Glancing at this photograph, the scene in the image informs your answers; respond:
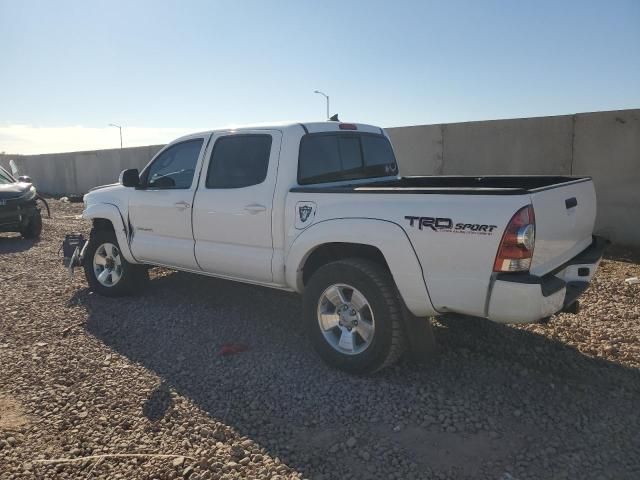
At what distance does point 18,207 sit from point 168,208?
653 cm

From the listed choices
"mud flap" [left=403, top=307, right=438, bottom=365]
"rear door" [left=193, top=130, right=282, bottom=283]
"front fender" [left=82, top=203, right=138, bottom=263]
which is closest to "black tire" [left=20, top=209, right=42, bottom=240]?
"front fender" [left=82, top=203, right=138, bottom=263]

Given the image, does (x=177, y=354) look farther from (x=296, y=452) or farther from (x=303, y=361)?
(x=296, y=452)

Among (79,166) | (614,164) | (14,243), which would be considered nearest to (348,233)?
(614,164)

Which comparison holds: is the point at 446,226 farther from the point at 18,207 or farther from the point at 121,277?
the point at 18,207

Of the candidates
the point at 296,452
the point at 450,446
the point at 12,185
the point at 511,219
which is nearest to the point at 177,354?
the point at 296,452

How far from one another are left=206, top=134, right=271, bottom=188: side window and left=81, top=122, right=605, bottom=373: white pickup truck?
0.04 ft

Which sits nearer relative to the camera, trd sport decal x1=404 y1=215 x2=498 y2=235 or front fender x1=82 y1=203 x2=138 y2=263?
trd sport decal x1=404 y1=215 x2=498 y2=235

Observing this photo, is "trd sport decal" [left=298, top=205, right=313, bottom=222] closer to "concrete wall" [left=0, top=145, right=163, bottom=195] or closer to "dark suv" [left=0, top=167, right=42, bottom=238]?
"dark suv" [left=0, top=167, right=42, bottom=238]

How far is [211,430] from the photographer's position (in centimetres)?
329

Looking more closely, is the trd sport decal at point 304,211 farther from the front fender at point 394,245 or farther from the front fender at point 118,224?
the front fender at point 118,224

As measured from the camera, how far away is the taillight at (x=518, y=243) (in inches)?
122

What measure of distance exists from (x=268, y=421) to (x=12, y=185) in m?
9.39

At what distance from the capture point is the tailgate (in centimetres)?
326

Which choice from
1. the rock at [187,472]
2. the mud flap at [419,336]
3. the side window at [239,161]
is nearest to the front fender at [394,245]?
the mud flap at [419,336]
